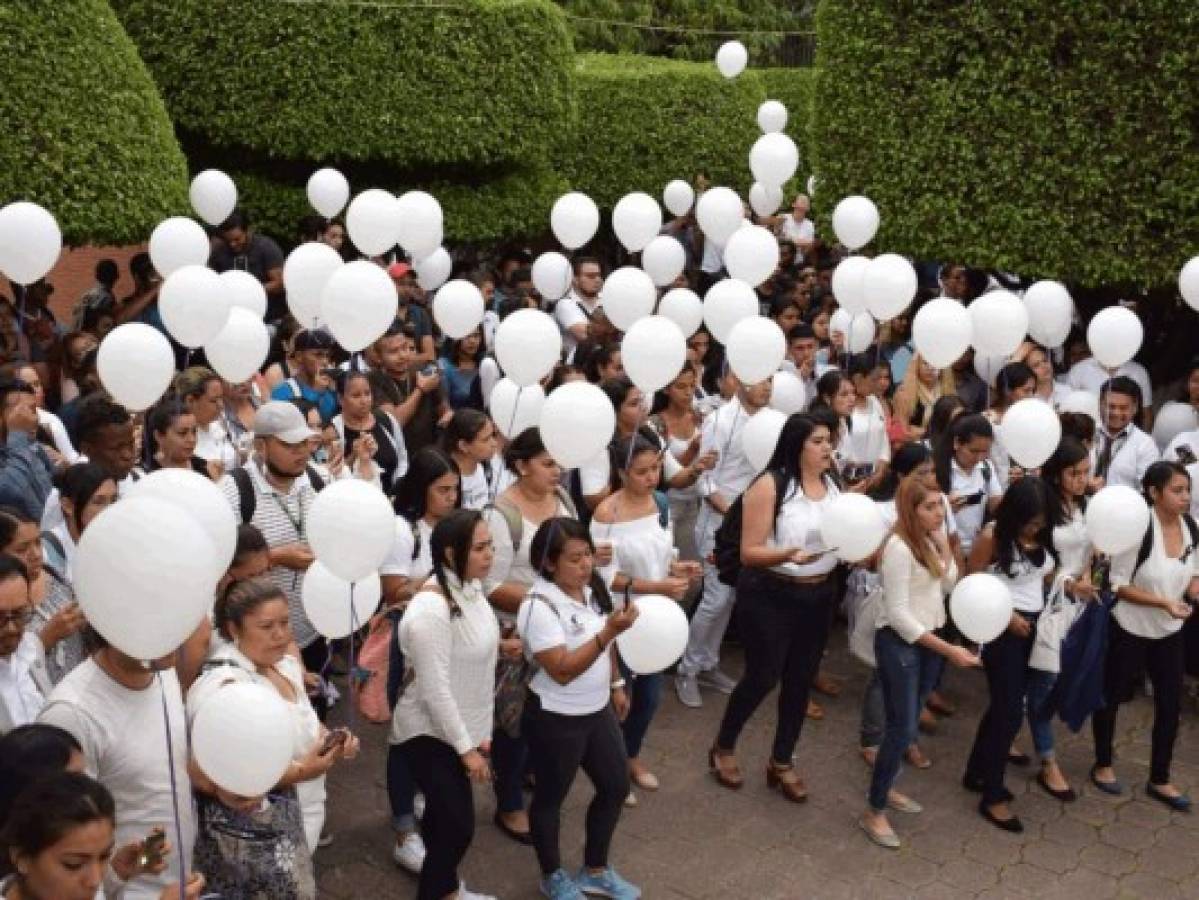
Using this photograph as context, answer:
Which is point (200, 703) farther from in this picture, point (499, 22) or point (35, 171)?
point (499, 22)

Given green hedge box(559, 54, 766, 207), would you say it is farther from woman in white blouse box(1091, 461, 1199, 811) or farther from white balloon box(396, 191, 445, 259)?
woman in white blouse box(1091, 461, 1199, 811)

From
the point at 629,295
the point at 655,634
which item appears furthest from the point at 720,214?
the point at 655,634

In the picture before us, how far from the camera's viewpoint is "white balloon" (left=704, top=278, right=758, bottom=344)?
7250 millimetres

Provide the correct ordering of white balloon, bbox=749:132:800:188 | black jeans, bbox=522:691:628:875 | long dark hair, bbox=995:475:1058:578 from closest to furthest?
black jeans, bbox=522:691:628:875
long dark hair, bbox=995:475:1058:578
white balloon, bbox=749:132:800:188

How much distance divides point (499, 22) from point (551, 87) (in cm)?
69

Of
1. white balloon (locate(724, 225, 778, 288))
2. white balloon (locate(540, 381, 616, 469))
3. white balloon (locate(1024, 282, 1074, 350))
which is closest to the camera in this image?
white balloon (locate(540, 381, 616, 469))

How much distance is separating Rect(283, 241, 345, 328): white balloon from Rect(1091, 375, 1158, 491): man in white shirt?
3934mm

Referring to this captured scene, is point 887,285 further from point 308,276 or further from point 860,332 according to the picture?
Result: point 308,276

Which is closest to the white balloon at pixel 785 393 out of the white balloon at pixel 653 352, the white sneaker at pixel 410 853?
the white balloon at pixel 653 352

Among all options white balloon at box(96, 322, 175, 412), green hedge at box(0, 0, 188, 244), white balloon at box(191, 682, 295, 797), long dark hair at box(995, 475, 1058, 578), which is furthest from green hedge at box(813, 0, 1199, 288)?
white balloon at box(191, 682, 295, 797)

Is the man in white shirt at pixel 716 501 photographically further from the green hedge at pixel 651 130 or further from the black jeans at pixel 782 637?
the green hedge at pixel 651 130

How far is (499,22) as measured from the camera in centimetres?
1073

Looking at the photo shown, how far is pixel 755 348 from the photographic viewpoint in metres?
6.40

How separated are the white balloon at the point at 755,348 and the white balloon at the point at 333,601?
2.38 metres
